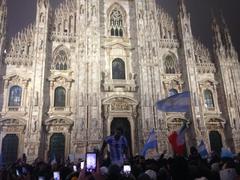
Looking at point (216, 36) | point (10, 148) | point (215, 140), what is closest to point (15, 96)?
point (10, 148)

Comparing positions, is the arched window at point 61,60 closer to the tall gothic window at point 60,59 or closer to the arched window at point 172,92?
Answer: the tall gothic window at point 60,59

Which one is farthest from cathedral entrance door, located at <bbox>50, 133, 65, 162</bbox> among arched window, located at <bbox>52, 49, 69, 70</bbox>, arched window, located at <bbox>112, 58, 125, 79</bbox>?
arched window, located at <bbox>112, 58, 125, 79</bbox>

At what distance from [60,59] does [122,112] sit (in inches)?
287

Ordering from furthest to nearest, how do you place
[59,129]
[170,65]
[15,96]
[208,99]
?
[170,65] → [208,99] → [15,96] → [59,129]

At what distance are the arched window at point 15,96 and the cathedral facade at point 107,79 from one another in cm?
8

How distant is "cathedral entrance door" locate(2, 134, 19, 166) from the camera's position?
18.8m

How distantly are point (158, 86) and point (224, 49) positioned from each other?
8.47m

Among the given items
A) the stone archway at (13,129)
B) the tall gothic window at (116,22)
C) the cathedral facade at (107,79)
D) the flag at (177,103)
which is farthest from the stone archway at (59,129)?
the flag at (177,103)

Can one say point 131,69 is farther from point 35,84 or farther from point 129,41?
point 35,84

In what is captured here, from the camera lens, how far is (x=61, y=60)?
22.3 m

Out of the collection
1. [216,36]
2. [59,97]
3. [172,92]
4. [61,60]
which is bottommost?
[59,97]

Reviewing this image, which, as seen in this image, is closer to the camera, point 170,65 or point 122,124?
point 122,124

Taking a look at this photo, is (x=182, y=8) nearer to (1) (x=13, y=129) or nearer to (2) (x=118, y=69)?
(2) (x=118, y=69)

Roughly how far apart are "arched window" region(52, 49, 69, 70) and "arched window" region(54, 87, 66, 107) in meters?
2.00
